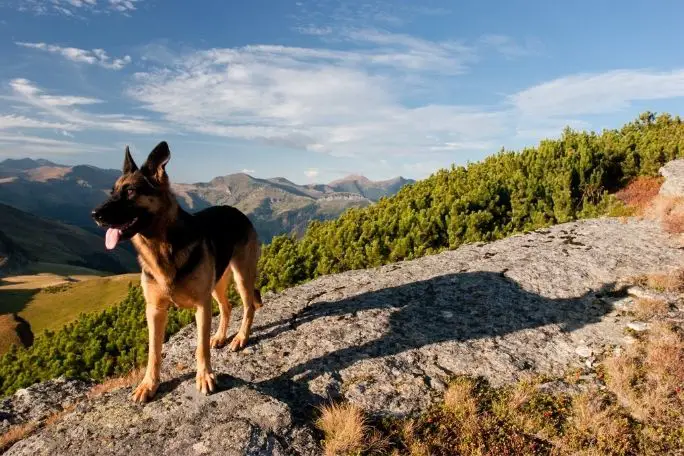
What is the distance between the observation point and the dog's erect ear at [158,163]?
19.5 ft

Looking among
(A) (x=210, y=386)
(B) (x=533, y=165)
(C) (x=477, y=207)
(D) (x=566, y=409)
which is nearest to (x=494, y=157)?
(B) (x=533, y=165)

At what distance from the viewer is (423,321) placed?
9.11 m

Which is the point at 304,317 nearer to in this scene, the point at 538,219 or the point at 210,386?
the point at 210,386

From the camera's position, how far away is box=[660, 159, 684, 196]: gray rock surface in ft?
49.9

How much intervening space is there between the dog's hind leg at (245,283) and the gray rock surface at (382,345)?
25cm

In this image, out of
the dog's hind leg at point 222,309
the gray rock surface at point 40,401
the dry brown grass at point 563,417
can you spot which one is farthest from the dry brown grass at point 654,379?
the gray rock surface at point 40,401

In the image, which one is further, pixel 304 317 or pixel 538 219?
pixel 538 219

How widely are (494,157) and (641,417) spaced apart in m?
21.8

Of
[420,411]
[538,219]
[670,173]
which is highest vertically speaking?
[670,173]

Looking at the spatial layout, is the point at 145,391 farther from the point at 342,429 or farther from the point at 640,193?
the point at 640,193

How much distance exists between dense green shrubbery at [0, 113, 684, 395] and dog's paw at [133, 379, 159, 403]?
232 inches

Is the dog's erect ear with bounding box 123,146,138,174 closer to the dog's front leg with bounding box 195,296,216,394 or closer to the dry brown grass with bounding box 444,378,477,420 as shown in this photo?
the dog's front leg with bounding box 195,296,216,394

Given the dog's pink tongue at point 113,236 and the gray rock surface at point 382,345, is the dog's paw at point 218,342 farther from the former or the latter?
the dog's pink tongue at point 113,236

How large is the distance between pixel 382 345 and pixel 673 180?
46.4 feet
